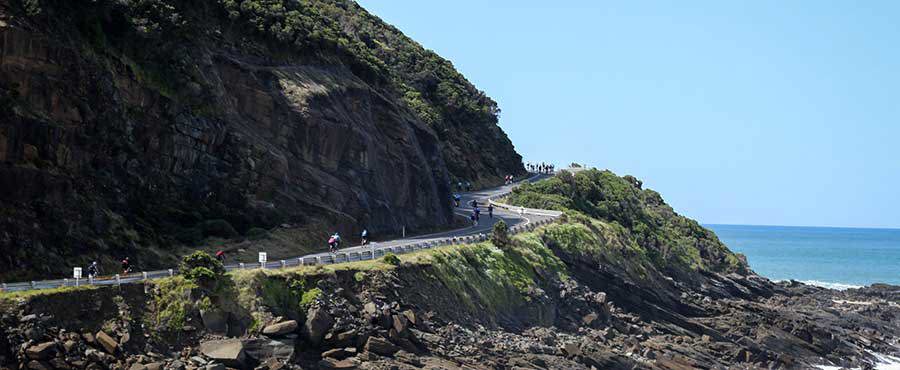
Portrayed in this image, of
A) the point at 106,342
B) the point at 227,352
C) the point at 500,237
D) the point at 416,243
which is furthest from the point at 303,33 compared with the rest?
the point at 106,342

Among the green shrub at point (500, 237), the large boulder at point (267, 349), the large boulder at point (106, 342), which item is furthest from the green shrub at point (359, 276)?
the green shrub at point (500, 237)

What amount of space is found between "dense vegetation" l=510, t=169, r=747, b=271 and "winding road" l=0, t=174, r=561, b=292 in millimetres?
3431

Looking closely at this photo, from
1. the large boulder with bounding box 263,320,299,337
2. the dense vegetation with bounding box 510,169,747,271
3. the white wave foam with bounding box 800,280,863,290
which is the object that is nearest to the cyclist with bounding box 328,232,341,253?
the large boulder with bounding box 263,320,299,337

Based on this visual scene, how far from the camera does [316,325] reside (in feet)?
129

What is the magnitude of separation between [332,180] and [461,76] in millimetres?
80839

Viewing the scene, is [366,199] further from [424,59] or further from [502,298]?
[424,59]

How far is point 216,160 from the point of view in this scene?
51.6 m

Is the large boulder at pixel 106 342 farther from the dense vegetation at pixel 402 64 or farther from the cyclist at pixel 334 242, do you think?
the dense vegetation at pixel 402 64

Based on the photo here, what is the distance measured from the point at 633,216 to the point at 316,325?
6534 cm

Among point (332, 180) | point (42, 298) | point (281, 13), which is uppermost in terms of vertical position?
point (281, 13)

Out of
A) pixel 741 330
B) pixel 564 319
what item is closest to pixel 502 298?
pixel 564 319

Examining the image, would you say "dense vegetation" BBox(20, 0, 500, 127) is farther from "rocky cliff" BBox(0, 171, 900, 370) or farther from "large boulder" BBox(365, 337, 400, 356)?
"large boulder" BBox(365, 337, 400, 356)

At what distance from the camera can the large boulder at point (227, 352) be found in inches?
1398

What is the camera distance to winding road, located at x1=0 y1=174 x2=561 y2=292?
36406 mm
